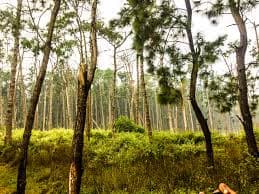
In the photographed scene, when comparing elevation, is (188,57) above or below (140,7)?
below

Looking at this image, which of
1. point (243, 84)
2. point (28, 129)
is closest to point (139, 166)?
point (28, 129)

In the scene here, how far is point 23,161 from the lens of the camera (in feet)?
30.5

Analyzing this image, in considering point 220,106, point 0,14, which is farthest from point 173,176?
point 0,14

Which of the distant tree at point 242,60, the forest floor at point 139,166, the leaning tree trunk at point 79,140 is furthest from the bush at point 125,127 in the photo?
the leaning tree trunk at point 79,140

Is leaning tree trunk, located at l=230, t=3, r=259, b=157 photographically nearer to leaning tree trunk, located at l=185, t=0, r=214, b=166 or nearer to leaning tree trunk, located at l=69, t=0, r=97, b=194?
leaning tree trunk, located at l=185, t=0, r=214, b=166

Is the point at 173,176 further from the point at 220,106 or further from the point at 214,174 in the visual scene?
the point at 220,106

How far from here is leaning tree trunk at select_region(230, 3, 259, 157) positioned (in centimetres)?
1040

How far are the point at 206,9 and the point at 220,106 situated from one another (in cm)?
351

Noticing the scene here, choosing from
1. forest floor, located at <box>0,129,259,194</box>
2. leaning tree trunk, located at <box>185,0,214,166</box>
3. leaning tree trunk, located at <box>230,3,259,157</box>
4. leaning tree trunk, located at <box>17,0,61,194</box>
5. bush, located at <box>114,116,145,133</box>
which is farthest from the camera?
bush, located at <box>114,116,145,133</box>

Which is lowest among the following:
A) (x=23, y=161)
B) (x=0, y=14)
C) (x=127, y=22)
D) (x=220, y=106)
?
(x=23, y=161)

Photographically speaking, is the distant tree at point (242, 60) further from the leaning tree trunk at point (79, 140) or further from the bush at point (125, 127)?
the bush at point (125, 127)

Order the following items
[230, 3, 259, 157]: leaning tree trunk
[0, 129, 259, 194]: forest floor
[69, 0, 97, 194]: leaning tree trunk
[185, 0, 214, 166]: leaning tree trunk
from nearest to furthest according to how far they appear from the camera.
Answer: [69, 0, 97, 194]: leaning tree trunk, [0, 129, 259, 194]: forest floor, [185, 0, 214, 166]: leaning tree trunk, [230, 3, 259, 157]: leaning tree trunk

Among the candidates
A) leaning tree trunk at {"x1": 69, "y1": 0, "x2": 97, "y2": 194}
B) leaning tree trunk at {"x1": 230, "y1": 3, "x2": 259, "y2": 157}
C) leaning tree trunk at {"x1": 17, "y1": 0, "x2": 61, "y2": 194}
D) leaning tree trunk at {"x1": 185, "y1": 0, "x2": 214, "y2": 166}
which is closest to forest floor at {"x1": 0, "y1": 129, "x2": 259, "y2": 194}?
leaning tree trunk at {"x1": 185, "y1": 0, "x2": 214, "y2": 166}

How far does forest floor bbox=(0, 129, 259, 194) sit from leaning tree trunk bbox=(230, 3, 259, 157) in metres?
0.75
